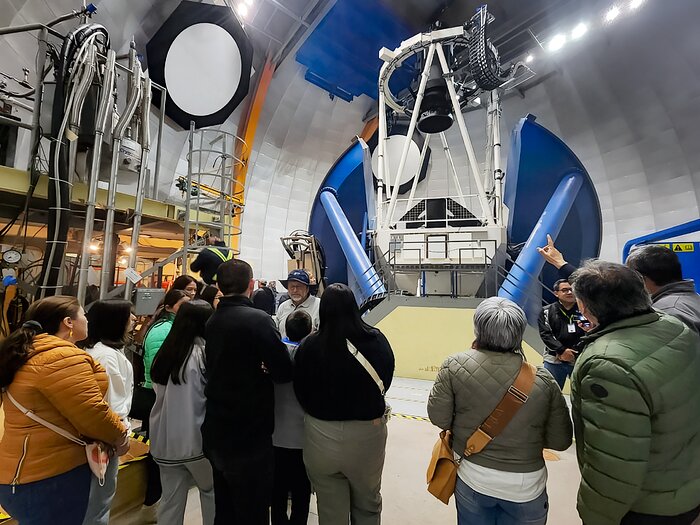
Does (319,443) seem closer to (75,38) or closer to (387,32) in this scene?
(75,38)

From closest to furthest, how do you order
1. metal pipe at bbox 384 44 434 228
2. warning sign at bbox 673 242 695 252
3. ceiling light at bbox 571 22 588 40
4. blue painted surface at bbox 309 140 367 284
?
warning sign at bbox 673 242 695 252 → metal pipe at bbox 384 44 434 228 → blue painted surface at bbox 309 140 367 284 → ceiling light at bbox 571 22 588 40

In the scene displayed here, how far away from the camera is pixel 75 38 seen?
401 centimetres

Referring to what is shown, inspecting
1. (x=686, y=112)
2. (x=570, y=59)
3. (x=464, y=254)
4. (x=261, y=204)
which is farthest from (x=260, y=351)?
(x=570, y=59)

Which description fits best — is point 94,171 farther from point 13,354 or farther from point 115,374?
point 13,354

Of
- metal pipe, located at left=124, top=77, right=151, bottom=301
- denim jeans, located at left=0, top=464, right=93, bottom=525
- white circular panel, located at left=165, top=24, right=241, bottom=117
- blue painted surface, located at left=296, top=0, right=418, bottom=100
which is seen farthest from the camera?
blue painted surface, located at left=296, top=0, right=418, bottom=100

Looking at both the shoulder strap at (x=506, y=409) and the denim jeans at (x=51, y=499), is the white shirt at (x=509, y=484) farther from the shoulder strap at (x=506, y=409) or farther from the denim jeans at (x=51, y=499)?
the denim jeans at (x=51, y=499)

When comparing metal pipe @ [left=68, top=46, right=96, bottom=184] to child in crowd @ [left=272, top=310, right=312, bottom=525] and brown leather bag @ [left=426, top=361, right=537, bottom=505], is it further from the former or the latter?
brown leather bag @ [left=426, top=361, right=537, bottom=505]

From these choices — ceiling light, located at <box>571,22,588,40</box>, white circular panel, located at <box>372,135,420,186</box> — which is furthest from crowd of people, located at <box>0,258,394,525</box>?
ceiling light, located at <box>571,22,588,40</box>

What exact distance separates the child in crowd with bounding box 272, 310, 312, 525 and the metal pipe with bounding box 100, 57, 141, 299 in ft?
10.1

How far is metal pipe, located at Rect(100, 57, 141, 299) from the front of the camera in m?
3.84

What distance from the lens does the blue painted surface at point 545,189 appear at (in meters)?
8.10

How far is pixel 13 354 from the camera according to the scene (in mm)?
1331

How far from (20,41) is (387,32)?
11.1 metres

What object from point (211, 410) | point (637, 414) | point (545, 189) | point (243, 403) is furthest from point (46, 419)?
point (545, 189)
